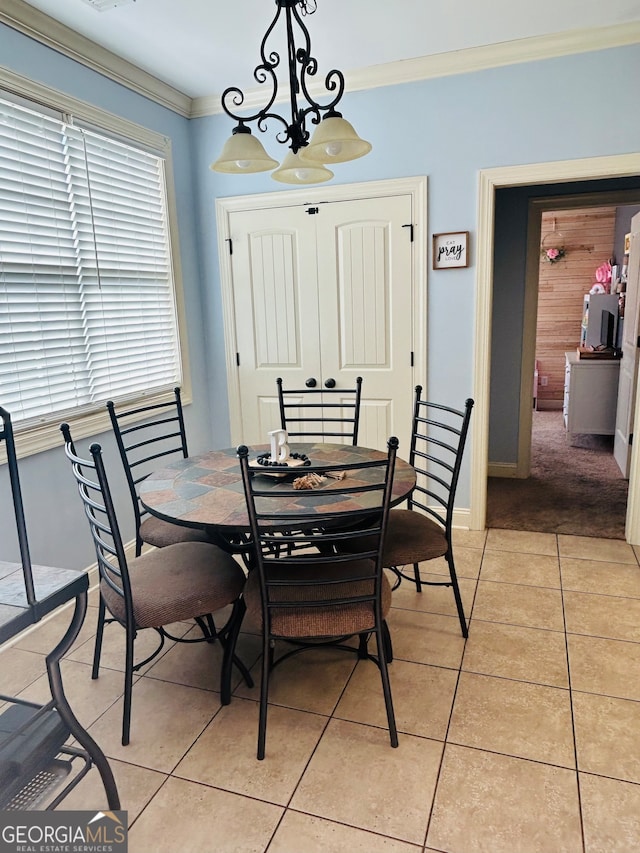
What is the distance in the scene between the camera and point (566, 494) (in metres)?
4.23

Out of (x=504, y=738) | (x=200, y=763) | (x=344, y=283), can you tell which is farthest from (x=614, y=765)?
(x=344, y=283)

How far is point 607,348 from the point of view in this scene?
225 inches

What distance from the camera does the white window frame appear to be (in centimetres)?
254

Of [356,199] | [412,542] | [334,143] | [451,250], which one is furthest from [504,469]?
[334,143]

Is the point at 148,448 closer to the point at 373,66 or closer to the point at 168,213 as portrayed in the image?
the point at 168,213

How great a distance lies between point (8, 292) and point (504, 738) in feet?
8.48

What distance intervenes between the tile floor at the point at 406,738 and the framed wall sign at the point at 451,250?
6.14 feet

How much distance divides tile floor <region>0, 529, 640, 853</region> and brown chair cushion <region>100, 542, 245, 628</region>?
417mm

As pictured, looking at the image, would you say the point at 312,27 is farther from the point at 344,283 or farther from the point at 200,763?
the point at 200,763

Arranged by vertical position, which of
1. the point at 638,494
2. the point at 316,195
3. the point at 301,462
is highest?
the point at 316,195

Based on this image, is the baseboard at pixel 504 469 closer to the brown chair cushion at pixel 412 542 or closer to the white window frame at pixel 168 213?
the brown chair cushion at pixel 412 542

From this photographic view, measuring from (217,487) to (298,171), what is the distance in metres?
1.27

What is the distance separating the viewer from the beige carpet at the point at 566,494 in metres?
3.65

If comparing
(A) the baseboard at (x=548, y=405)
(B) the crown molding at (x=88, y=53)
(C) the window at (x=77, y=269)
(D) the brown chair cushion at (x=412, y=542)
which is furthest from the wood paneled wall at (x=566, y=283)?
(D) the brown chair cushion at (x=412, y=542)
